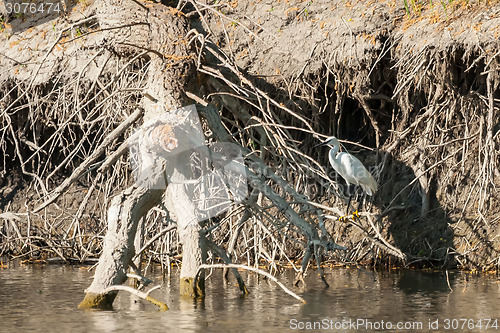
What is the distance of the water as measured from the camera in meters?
6.11

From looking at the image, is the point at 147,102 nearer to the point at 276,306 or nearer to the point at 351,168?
the point at 276,306

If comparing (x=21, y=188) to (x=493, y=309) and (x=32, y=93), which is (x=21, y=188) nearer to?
(x=32, y=93)

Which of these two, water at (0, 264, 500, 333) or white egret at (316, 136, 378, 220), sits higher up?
white egret at (316, 136, 378, 220)

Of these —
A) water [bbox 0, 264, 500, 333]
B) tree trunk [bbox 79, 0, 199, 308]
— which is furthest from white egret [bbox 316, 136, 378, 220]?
tree trunk [bbox 79, 0, 199, 308]

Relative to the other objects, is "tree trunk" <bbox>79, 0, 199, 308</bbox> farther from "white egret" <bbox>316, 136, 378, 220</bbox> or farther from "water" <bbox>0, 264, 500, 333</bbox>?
"white egret" <bbox>316, 136, 378, 220</bbox>

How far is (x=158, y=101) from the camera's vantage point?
7512 mm

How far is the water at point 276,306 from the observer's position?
6.11 m

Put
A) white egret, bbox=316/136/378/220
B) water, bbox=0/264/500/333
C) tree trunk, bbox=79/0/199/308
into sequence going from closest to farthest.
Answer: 1. water, bbox=0/264/500/333
2. tree trunk, bbox=79/0/199/308
3. white egret, bbox=316/136/378/220

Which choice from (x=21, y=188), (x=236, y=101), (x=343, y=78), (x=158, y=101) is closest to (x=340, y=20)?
(x=343, y=78)

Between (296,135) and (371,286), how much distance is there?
2.82 metres

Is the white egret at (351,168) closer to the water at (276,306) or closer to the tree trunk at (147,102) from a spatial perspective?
the water at (276,306)

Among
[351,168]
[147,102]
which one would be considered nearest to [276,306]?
[147,102]

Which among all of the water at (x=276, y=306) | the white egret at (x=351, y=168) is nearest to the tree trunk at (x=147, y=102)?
the water at (x=276, y=306)

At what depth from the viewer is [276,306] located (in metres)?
7.03
